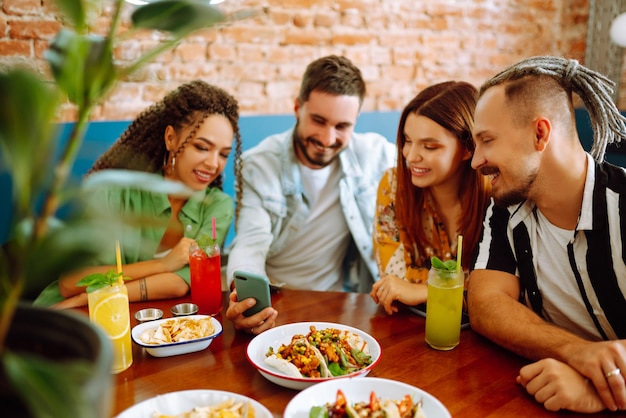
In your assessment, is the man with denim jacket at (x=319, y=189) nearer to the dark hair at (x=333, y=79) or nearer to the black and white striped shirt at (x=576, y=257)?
the dark hair at (x=333, y=79)

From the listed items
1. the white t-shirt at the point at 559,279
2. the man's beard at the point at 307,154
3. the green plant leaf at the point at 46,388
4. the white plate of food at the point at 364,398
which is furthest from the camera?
the man's beard at the point at 307,154

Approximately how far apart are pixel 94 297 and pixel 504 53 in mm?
3456

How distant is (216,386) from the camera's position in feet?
3.47

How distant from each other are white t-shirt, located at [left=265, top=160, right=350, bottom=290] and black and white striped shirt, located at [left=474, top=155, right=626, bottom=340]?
0.91m

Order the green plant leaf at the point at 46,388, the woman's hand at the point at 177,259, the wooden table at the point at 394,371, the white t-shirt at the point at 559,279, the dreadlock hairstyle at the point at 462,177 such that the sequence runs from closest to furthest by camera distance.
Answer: the green plant leaf at the point at 46,388 → the wooden table at the point at 394,371 → the white t-shirt at the point at 559,279 → the woman's hand at the point at 177,259 → the dreadlock hairstyle at the point at 462,177

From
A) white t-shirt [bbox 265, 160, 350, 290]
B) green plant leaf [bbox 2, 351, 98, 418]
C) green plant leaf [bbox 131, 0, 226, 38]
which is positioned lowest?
white t-shirt [bbox 265, 160, 350, 290]

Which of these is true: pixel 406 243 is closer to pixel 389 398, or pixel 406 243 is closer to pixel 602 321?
pixel 602 321

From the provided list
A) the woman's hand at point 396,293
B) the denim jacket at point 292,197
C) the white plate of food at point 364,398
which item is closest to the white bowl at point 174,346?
the white plate of food at point 364,398

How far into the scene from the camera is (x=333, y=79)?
2.15 meters

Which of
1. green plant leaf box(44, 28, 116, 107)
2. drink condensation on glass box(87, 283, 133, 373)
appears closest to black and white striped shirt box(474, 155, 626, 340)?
drink condensation on glass box(87, 283, 133, 373)

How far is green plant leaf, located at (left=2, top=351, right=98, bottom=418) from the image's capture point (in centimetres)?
43

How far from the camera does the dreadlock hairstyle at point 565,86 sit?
1401 millimetres

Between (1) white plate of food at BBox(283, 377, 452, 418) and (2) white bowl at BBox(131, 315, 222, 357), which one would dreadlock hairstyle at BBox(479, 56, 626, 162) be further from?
(2) white bowl at BBox(131, 315, 222, 357)

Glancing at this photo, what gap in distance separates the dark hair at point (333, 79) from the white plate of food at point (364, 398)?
140cm
